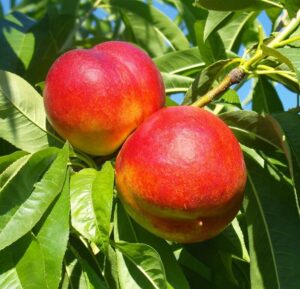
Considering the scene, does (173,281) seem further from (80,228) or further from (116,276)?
(80,228)

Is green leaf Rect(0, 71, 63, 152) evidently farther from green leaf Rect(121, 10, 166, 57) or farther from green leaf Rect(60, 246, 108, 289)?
green leaf Rect(121, 10, 166, 57)

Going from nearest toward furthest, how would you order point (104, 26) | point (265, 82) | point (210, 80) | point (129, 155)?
1. point (129, 155)
2. point (210, 80)
3. point (265, 82)
4. point (104, 26)

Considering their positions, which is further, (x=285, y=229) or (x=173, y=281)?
(x=285, y=229)

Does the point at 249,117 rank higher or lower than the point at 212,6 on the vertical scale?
lower

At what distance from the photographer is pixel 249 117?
1.54 metres

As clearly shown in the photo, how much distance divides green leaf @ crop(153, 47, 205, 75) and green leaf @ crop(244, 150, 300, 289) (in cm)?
43

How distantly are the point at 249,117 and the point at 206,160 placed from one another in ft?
0.88

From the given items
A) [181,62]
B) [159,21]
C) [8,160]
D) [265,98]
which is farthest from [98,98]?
[159,21]

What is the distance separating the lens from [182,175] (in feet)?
4.26

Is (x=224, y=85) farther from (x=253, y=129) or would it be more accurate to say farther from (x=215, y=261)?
(x=215, y=261)

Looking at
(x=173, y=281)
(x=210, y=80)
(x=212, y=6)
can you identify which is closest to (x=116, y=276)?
(x=173, y=281)

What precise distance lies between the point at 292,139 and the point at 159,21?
99cm

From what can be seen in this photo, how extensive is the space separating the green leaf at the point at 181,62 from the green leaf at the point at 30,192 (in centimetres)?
67

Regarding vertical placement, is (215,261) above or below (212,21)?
below
